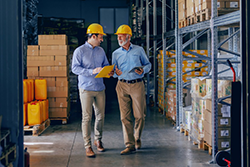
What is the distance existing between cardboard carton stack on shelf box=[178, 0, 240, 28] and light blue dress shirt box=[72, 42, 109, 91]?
2071mm

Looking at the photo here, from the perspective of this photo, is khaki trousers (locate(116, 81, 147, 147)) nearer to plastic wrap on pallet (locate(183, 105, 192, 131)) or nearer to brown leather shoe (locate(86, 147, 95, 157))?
brown leather shoe (locate(86, 147, 95, 157))

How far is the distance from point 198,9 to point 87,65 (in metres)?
2.46

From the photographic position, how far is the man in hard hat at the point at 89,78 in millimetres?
5527

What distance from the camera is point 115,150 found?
19.6 feet

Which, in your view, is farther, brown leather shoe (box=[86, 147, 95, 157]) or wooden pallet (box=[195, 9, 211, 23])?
wooden pallet (box=[195, 9, 211, 23])

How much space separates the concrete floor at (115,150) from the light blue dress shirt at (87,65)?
4.06 ft

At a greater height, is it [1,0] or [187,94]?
[1,0]

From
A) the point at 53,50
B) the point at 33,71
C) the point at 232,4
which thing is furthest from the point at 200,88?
the point at 33,71

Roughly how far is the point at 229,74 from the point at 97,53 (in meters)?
3.64

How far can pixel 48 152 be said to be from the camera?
5.91 meters

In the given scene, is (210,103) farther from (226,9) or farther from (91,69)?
(91,69)

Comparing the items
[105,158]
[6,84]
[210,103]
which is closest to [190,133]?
[210,103]

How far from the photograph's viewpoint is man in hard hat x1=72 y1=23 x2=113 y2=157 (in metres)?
5.53

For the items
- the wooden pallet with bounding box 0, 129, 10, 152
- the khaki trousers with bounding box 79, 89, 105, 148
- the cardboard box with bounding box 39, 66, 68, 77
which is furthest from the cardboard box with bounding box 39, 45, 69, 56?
the wooden pallet with bounding box 0, 129, 10, 152
